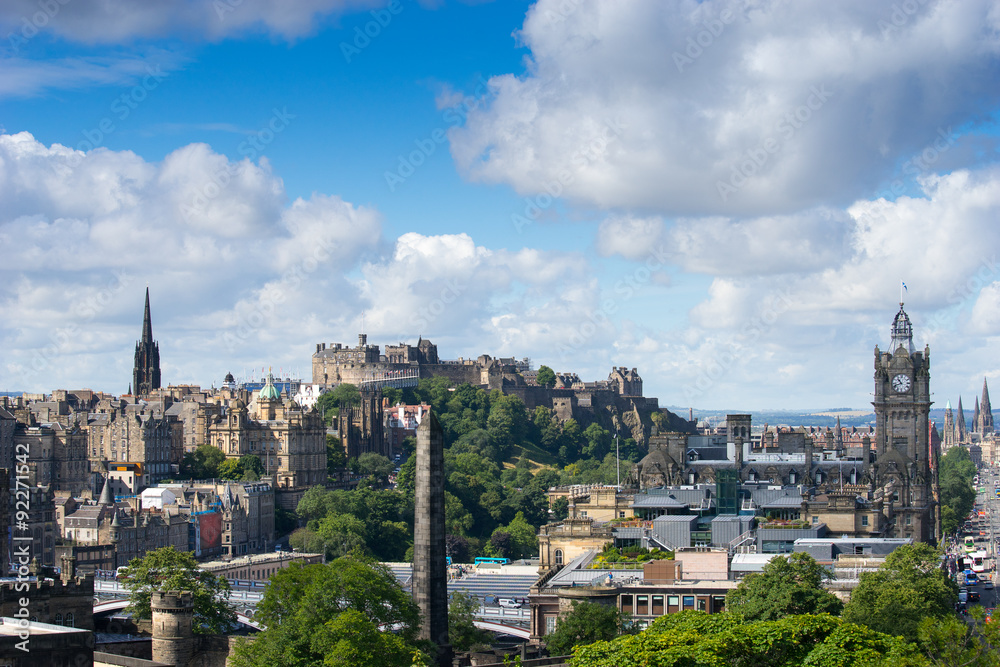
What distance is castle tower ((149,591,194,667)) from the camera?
2206 inches

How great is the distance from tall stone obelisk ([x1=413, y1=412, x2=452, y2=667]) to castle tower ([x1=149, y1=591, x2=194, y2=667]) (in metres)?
8.62

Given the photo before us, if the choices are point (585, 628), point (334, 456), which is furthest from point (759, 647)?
point (334, 456)

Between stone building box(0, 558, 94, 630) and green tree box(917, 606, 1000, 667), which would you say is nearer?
green tree box(917, 606, 1000, 667)

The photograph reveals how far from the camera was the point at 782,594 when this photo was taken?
196 feet

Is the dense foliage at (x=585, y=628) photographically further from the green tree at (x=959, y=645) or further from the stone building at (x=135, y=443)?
the stone building at (x=135, y=443)

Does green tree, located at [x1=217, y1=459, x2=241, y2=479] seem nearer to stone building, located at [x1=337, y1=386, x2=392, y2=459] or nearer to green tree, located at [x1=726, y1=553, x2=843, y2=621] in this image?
stone building, located at [x1=337, y1=386, x2=392, y2=459]

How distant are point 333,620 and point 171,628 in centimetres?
895

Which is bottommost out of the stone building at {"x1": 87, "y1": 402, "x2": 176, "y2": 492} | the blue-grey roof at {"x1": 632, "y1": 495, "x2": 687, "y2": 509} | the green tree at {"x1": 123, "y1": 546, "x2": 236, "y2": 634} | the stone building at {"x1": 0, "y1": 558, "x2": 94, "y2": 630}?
the green tree at {"x1": 123, "y1": 546, "x2": 236, "y2": 634}

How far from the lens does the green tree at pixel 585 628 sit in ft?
206

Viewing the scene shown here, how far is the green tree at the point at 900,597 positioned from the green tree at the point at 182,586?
2749cm

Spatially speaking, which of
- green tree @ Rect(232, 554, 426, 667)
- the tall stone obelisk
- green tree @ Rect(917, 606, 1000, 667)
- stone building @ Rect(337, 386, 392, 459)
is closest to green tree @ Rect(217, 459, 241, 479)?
stone building @ Rect(337, 386, 392, 459)

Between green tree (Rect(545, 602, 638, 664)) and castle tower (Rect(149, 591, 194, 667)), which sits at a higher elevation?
castle tower (Rect(149, 591, 194, 667))

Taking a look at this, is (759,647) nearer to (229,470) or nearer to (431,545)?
(431,545)

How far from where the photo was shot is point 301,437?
174 m
